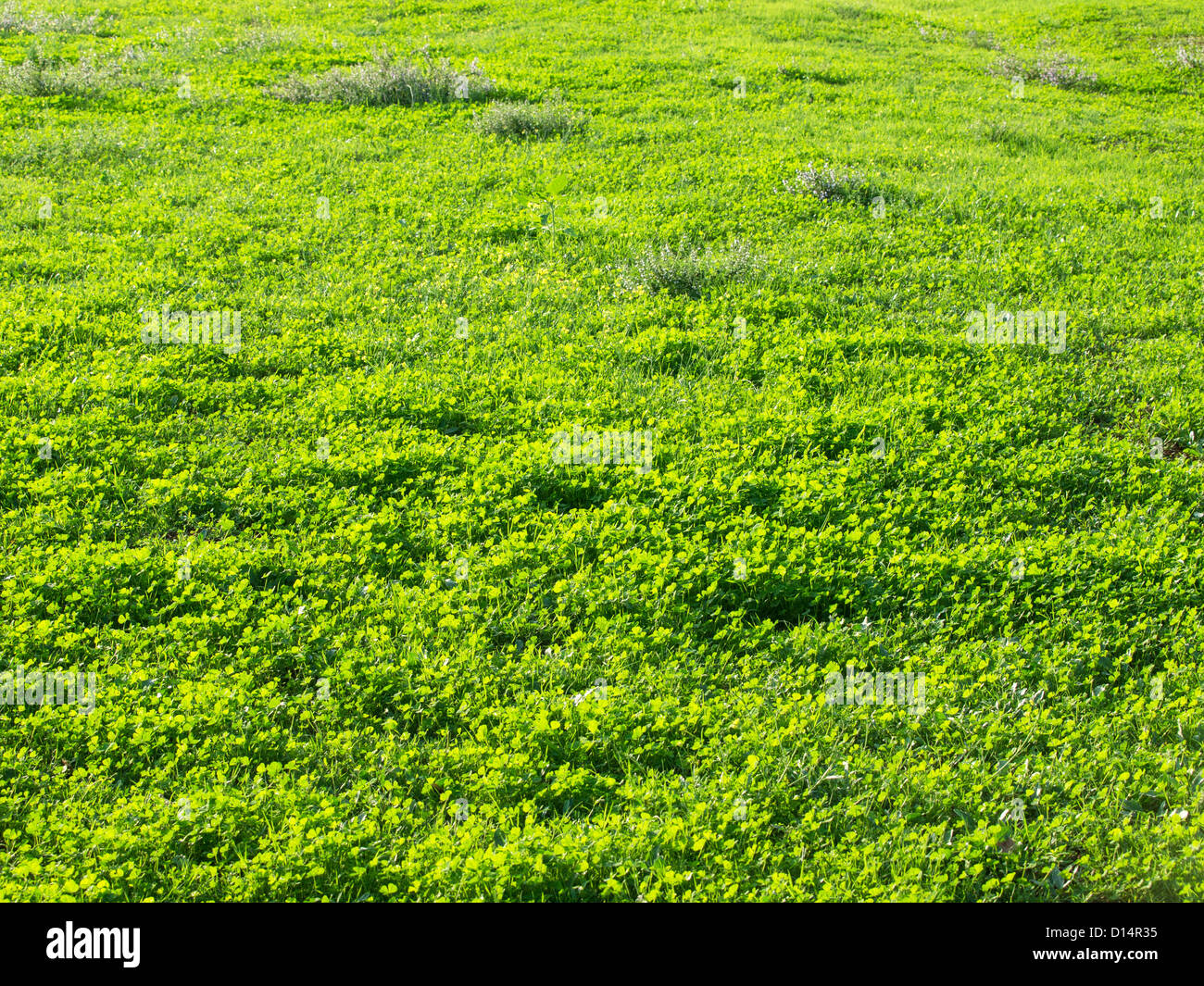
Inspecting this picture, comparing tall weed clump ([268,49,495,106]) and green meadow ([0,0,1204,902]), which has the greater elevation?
tall weed clump ([268,49,495,106])

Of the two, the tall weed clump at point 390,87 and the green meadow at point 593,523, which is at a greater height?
the tall weed clump at point 390,87

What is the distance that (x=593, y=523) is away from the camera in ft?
21.6

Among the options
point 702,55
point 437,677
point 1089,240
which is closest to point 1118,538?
point 437,677

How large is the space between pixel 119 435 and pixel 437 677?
3.76 meters

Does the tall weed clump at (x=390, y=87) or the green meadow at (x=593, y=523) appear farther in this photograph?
the tall weed clump at (x=390, y=87)

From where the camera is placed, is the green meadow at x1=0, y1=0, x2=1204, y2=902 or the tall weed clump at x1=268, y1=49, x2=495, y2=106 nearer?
the green meadow at x1=0, y1=0, x2=1204, y2=902

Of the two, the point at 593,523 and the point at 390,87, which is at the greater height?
the point at 390,87

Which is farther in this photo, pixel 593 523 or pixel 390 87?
pixel 390 87

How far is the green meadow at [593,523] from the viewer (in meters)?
4.53

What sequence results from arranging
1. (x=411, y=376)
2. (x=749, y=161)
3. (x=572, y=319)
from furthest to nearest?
(x=749, y=161)
(x=572, y=319)
(x=411, y=376)

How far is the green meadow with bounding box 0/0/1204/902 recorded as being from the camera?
4531mm

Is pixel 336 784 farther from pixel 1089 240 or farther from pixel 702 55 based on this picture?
pixel 702 55

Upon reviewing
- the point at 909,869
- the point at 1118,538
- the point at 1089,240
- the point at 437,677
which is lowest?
the point at 909,869

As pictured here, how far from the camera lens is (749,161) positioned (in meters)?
13.5
